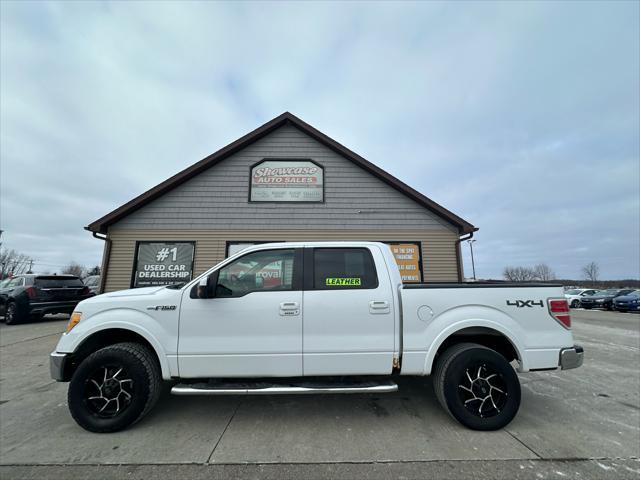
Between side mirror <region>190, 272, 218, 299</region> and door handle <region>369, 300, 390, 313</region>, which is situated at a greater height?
side mirror <region>190, 272, 218, 299</region>

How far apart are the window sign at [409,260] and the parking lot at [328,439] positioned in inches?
190

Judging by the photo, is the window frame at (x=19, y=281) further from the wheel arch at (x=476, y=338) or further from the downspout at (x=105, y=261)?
the wheel arch at (x=476, y=338)

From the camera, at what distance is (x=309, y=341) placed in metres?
3.03

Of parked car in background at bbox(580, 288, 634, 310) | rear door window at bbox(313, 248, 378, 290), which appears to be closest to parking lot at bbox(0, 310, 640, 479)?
rear door window at bbox(313, 248, 378, 290)

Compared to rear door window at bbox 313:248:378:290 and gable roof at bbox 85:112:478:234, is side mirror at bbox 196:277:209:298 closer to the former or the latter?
rear door window at bbox 313:248:378:290

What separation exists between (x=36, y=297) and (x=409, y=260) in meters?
12.6

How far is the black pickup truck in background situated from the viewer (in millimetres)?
9398

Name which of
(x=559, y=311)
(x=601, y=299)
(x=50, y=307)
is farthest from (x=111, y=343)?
(x=601, y=299)

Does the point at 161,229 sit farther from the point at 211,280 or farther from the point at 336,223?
the point at 211,280

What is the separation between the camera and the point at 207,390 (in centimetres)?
286

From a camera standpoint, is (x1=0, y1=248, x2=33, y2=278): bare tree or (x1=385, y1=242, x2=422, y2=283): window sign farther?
(x1=0, y1=248, x2=33, y2=278): bare tree

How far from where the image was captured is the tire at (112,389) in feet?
9.51

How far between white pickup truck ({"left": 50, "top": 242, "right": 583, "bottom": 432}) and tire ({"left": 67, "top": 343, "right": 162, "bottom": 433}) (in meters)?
0.01

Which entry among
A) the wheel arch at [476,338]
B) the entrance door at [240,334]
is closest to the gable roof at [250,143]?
the wheel arch at [476,338]
